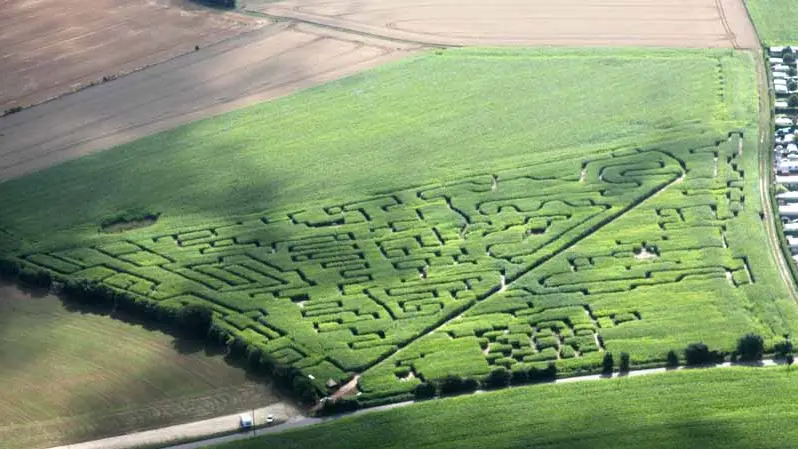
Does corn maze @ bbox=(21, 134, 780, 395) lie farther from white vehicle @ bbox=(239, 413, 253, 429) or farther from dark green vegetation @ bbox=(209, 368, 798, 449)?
white vehicle @ bbox=(239, 413, 253, 429)

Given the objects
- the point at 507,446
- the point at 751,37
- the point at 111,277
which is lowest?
the point at 507,446

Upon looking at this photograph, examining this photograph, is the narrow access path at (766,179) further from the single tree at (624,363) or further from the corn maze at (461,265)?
the single tree at (624,363)

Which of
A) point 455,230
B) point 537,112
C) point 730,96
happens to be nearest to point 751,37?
point 730,96

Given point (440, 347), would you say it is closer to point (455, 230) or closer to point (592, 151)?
point (455, 230)

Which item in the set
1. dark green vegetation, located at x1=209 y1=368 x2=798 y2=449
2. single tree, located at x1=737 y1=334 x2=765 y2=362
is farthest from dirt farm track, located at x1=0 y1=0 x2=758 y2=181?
single tree, located at x1=737 y1=334 x2=765 y2=362

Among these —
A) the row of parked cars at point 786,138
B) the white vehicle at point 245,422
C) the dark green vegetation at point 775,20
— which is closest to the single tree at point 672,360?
the row of parked cars at point 786,138

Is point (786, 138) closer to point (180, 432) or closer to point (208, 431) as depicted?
point (208, 431)
